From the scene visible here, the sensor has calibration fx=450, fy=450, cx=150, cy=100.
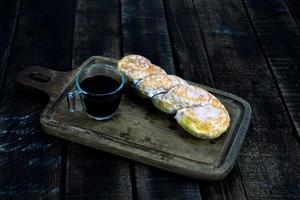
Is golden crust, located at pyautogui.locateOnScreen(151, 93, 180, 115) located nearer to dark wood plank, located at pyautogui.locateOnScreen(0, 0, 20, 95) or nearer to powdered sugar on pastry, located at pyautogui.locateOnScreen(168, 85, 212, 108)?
powdered sugar on pastry, located at pyautogui.locateOnScreen(168, 85, 212, 108)

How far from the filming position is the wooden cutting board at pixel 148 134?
40.6 inches

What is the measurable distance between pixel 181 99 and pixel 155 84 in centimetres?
8

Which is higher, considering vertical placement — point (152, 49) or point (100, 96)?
point (100, 96)

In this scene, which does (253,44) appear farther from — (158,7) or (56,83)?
(56,83)

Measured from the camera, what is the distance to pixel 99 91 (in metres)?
1.09

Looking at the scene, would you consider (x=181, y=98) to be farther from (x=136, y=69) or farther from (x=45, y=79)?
(x=45, y=79)

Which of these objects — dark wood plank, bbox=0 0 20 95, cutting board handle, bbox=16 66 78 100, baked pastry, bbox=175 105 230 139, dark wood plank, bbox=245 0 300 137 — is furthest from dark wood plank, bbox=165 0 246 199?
dark wood plank, bbox=0 0 20 95

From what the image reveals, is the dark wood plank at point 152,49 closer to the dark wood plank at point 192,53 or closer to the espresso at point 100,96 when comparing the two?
the dark wood plank at point 192,53

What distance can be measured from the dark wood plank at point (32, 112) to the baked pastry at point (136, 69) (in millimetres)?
231

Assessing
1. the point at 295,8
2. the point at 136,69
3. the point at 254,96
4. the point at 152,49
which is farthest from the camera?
the point at 295,8

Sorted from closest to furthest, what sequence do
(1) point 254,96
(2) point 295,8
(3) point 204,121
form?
(3) point 204,121, (1) point 254,96, (2) point 295,8

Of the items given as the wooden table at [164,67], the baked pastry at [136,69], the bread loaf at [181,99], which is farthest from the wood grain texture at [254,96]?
the baked pastry at [136,69]

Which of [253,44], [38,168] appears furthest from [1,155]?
[253,44]

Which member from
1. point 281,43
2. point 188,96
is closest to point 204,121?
point 188,96
